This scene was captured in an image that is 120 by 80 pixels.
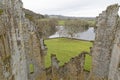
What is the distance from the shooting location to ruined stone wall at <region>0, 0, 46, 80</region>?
1042cm

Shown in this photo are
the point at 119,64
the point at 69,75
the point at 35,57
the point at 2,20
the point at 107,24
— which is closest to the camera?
the point at 2,20

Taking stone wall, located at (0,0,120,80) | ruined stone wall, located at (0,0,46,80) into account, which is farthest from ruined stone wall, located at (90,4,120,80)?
ruined stone wall, located at (0,0,46,80)

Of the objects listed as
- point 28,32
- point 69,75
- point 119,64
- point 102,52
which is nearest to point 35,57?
point 28,32

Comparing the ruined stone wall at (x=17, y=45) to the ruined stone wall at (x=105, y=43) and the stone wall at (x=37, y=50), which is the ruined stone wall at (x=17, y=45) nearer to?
the stone wall at (x=37, y=50)

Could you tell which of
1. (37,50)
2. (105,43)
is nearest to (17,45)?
(37,50)

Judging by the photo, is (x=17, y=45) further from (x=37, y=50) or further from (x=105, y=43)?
(x=105, y=43)

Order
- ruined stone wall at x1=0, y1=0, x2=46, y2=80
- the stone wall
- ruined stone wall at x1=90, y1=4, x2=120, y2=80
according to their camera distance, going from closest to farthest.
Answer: ruined stone wall at x1=0, y1=0, x2=46, y2=80 < the stone wall < ruined stone wall at x1=90, y1=4, x2=120, y2=80

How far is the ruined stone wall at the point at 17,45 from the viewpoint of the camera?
410 inches

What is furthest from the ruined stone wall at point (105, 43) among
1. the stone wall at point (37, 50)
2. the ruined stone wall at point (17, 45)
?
the ruined stone wall at point (17, 45)

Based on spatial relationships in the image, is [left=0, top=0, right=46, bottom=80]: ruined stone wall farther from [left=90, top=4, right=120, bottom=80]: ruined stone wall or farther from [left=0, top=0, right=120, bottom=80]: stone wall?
[left=90, top=4, right=120, bottom=80]: ruined stone wall

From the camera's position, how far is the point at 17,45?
496 inches

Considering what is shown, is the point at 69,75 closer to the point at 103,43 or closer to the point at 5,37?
the point at 103,43

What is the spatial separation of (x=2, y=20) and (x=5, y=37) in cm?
98

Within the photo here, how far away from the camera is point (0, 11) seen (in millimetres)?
10750
